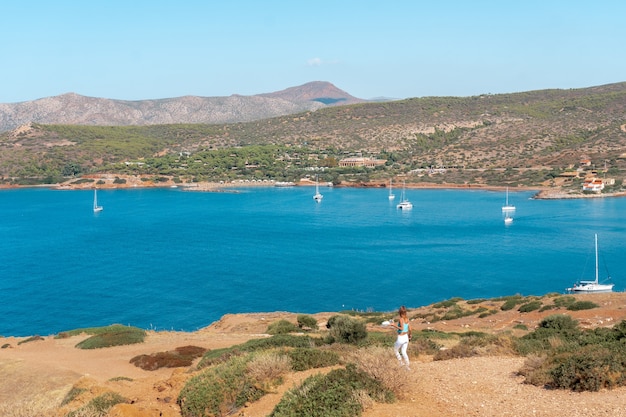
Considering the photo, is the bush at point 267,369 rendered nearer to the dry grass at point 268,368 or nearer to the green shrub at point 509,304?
the dry grass at point 268,368

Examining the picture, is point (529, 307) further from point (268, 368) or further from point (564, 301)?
point (268, 368)

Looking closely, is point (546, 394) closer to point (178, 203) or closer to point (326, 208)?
point (326, 208)

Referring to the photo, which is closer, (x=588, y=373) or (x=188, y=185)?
(x=588, y=373)

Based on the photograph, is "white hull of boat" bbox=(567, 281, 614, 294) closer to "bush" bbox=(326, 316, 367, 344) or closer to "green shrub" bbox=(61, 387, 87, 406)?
"bush" bbox=(326, 316, 367, 344)

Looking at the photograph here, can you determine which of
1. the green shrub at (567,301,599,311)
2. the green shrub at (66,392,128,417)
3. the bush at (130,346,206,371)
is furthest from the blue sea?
the green shrub at (66,392,128,417)

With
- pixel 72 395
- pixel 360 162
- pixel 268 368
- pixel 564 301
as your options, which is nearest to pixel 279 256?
pixel 564 301
